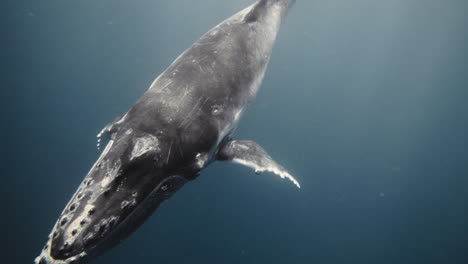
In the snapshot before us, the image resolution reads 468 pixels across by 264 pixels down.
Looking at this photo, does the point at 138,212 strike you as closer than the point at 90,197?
No

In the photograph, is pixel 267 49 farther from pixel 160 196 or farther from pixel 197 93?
pixel 160 196

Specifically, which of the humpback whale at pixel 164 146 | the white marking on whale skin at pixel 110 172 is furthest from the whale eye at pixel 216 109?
the white marking on whale skin at pixel 110 172

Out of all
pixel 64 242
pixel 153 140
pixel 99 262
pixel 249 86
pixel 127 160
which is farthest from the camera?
pixel 99 262

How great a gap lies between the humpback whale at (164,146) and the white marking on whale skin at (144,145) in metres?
0.02

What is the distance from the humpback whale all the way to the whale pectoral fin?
0.02 metres

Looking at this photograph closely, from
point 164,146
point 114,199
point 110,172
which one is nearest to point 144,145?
point 164,146

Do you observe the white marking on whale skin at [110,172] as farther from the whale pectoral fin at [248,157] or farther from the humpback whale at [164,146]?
the whale pectoral fin at [248,157]

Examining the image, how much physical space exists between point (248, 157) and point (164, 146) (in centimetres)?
260

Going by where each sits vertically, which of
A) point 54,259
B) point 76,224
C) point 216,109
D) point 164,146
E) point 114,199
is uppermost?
point 216,109

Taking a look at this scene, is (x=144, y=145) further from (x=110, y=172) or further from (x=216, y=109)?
(x=216, y=109)

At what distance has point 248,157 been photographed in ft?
22.5

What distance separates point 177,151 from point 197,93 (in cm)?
142

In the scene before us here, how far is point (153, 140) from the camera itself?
4.71 meters

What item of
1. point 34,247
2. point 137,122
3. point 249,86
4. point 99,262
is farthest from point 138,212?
point 34,247
